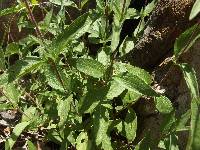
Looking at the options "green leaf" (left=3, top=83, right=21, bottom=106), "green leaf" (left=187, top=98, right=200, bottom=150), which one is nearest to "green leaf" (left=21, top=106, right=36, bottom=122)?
"green leaf" (left=3, top=83, right=21, bottom=106)

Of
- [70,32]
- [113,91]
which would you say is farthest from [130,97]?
[70,32]

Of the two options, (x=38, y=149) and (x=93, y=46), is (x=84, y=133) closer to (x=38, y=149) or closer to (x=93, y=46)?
(x=38, y=149)

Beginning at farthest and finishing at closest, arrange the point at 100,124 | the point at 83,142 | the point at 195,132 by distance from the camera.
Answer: the point at 83,142 < the point at 100,124 < the point at 195,132

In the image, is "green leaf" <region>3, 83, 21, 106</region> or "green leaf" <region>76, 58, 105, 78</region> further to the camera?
"green leaf" <region>3, 83, 21, 106</region>

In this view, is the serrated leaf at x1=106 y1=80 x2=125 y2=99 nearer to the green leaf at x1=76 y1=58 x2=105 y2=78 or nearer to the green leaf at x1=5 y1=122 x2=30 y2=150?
the green leaf at x1=76 y1=58 x2=105 y2=78

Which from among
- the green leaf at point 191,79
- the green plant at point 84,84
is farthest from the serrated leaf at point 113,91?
the green leaf at point 191,79

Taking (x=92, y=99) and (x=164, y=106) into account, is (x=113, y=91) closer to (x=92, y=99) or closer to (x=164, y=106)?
(x=92, y=99)

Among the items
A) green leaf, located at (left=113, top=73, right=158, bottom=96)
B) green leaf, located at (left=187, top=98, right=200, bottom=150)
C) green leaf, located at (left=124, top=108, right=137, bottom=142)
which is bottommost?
green leaf, located at (left=124, top=108, right=137, bottom=142)
